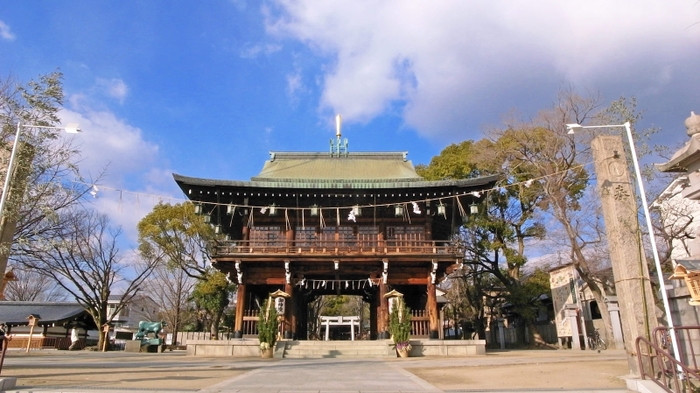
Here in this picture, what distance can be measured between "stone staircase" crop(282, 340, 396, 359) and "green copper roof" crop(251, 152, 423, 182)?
9.96 metres

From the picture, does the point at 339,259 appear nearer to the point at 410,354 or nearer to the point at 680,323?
the point at 410,354

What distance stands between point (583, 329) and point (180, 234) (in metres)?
28.5

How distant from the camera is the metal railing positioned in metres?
7.57

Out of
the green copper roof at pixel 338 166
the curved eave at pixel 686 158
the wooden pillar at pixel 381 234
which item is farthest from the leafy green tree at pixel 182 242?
the curved eave at pixel 686 158

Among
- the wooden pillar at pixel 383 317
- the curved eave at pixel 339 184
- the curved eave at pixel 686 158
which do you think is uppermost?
the curved eave at pixel 339 184

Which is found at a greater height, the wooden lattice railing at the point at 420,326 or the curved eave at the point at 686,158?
the curved eave at the point at 686,158

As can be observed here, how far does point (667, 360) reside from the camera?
862 cm

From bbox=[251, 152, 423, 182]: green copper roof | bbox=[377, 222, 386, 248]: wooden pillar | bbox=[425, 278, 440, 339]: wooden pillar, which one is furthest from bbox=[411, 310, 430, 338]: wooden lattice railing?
bbox=[251, 152, 423, 182]: green copper roof

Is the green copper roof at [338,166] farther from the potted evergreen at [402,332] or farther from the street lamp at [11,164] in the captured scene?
the street lamp at [11,164]

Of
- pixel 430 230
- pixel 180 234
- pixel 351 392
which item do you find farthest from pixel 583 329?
pixel 180 234

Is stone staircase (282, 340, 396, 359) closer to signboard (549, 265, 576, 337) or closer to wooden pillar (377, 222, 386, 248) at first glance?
wooden pillar (377, 222, 386, 248)

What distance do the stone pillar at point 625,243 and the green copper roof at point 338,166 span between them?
641 inches

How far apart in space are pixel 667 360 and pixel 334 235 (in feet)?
56.4

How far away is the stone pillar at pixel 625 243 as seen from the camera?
362 inches
